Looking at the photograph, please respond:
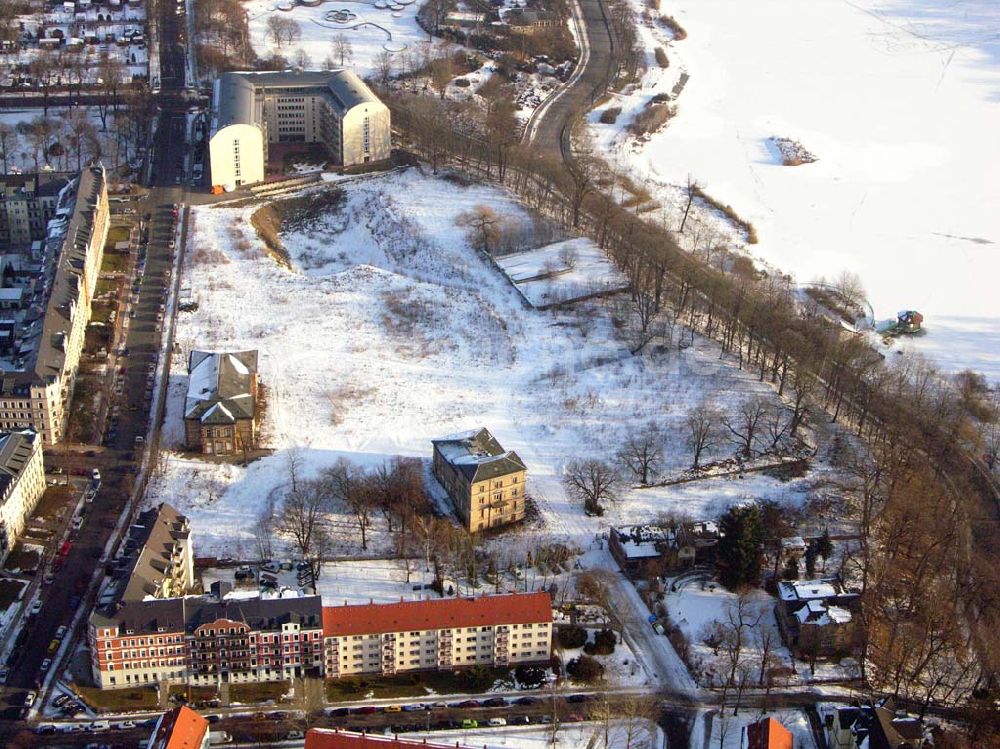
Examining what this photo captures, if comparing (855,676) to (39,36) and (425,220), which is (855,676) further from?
(39,36)

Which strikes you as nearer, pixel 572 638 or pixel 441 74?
pixel 572 638

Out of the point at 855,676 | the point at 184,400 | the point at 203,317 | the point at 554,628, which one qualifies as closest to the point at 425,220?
the point at 203,317

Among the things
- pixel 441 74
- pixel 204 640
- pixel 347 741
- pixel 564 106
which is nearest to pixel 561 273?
pixel 564 106

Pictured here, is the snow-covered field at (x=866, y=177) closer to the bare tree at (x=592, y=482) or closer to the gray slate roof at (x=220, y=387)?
the bare tree at (x=592, y=482)

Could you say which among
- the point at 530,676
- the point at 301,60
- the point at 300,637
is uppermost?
the point at 301,60

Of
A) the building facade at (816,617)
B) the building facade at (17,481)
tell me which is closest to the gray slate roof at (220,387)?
the building facade at (17,481)

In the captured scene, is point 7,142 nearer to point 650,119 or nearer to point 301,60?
point 301,60

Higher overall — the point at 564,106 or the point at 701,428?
the point at 564,106

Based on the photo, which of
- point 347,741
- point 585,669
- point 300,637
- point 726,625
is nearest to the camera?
point 347,741
